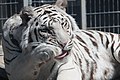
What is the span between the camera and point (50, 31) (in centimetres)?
287

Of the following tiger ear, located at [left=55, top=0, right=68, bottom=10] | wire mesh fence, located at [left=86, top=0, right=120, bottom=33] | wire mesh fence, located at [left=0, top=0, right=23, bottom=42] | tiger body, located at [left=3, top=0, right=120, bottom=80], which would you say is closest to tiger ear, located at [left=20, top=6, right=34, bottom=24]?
tiger body, located at [left=3, top=0, right=120, bottom=80]

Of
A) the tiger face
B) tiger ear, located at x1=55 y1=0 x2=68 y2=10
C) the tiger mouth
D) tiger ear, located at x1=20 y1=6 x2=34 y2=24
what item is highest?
tiger ear, located at x1=55 y1=0 x2=68 y2=10

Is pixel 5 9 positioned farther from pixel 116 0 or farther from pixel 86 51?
pixel 86 51

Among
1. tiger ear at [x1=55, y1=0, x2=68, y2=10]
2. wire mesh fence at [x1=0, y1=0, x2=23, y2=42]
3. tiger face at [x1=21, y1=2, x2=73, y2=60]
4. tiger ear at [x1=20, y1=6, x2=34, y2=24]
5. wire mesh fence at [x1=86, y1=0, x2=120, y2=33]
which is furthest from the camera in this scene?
wire mesh fence at [x1=86, y1=0, x2=120, y2=33]

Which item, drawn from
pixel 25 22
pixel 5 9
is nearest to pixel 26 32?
pixel 25 22

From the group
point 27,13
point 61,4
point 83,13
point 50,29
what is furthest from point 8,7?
point 50,29

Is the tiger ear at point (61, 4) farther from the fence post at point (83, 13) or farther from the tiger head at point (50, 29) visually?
the fence post at point (83, 13)

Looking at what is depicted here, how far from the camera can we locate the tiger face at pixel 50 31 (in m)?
2.81

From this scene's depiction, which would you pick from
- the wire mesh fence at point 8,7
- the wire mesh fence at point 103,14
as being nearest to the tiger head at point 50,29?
the wire mesh fence at point 8,7

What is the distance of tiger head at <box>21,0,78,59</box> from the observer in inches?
111

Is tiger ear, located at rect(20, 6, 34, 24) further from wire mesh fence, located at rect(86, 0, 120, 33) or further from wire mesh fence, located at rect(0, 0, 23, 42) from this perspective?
wire mesh fence, located at rect(86, 0, 120, 33)

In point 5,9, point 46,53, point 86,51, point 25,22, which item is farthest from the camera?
point 5,9

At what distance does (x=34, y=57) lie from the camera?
2.86m

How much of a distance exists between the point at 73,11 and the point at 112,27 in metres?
0.65
